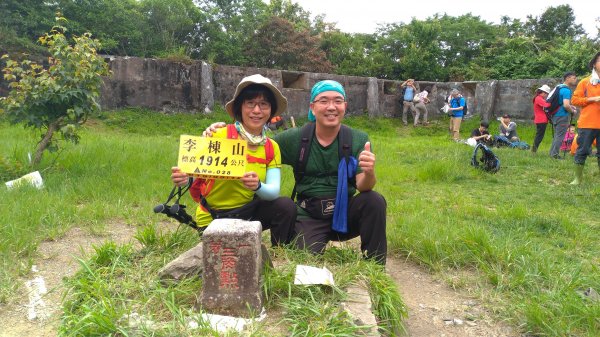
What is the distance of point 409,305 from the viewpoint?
8.69 ft

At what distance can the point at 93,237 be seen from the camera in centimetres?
347

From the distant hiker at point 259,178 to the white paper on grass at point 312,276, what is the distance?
497 millimetres

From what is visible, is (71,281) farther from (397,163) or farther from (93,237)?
(397,163)

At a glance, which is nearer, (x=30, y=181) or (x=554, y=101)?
(x=30, y=181)

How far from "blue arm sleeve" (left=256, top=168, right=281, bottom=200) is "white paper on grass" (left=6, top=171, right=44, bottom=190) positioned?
2.96 m

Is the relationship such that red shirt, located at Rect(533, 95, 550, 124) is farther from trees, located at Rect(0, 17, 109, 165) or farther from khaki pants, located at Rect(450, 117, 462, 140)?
trees, located at Rect(0, 17, 109, 165)

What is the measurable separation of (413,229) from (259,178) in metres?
1.60

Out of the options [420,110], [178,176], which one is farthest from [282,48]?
[178,176]

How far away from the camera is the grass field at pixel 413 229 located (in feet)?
7.30

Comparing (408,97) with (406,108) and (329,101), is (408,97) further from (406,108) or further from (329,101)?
(329,101)

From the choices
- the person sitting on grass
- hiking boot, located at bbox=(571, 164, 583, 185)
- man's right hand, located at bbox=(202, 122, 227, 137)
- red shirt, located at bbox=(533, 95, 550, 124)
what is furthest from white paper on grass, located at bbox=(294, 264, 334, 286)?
the person sitting on grass

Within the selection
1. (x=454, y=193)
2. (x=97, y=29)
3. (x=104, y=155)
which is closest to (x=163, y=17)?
(x=97, y=29)

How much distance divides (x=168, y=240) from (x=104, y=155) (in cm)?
365

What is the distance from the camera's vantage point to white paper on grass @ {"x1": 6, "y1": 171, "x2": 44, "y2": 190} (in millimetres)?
4297
